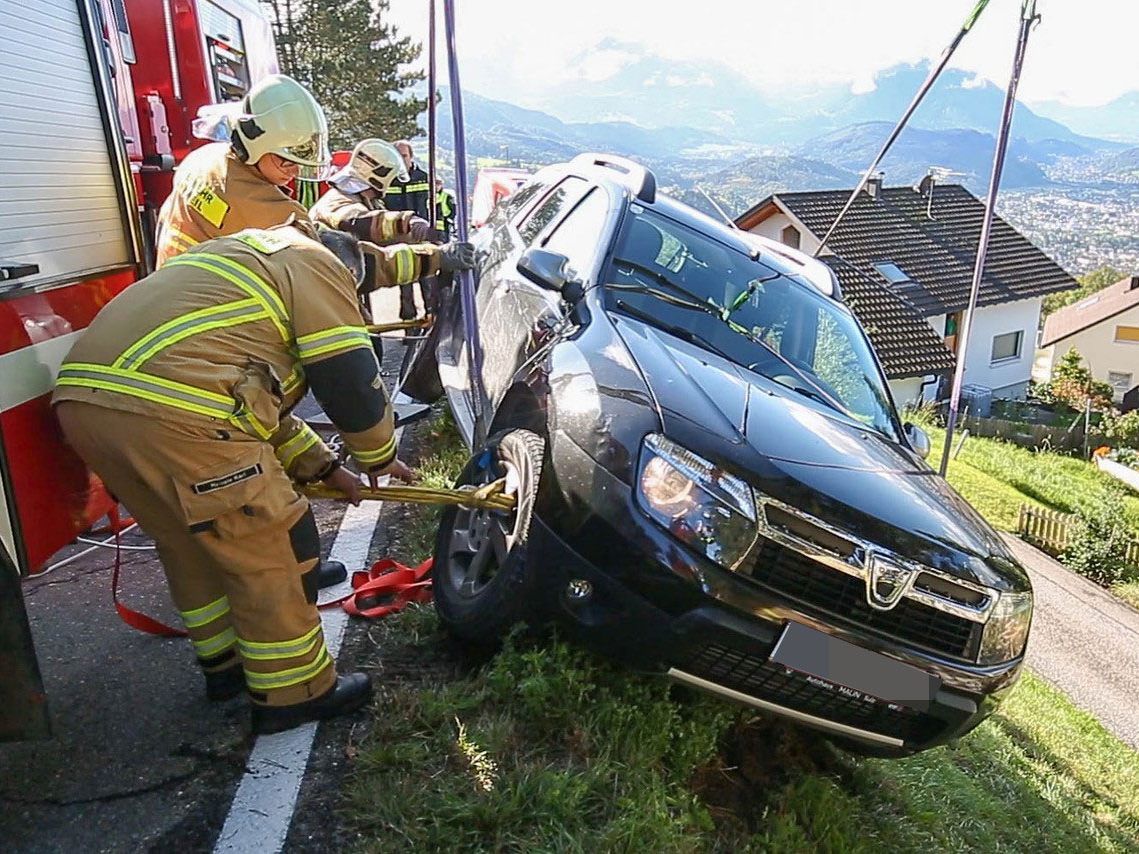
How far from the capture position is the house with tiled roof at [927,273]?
28266 mm

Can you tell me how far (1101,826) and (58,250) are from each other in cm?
540

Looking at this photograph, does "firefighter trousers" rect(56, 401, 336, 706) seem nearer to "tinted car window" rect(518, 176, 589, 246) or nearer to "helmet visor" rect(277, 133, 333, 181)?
"helmet visor" rect(277, 133, 333, 181)

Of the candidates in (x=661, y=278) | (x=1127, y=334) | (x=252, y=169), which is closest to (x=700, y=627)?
(x=661, y=278)

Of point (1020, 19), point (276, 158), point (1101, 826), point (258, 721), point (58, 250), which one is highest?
point (1020, 19)

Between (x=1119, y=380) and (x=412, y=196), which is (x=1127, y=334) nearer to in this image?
(x=1119, y=380)

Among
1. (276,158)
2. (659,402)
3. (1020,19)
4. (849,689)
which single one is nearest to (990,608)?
(849,689)

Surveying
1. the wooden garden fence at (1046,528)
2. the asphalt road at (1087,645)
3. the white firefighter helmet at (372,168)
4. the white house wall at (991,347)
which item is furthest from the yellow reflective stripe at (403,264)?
the white house wall at (991,347)

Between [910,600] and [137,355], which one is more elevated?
[137,355]

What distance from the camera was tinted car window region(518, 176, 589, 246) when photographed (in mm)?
4484

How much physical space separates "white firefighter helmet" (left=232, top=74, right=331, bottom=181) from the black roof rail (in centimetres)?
151

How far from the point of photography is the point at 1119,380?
48.8 m

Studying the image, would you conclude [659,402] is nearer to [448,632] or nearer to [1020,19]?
[448,632]

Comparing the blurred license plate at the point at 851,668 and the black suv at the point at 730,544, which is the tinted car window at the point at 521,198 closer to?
the black suv at the point at 730,544

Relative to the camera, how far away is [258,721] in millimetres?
2707
